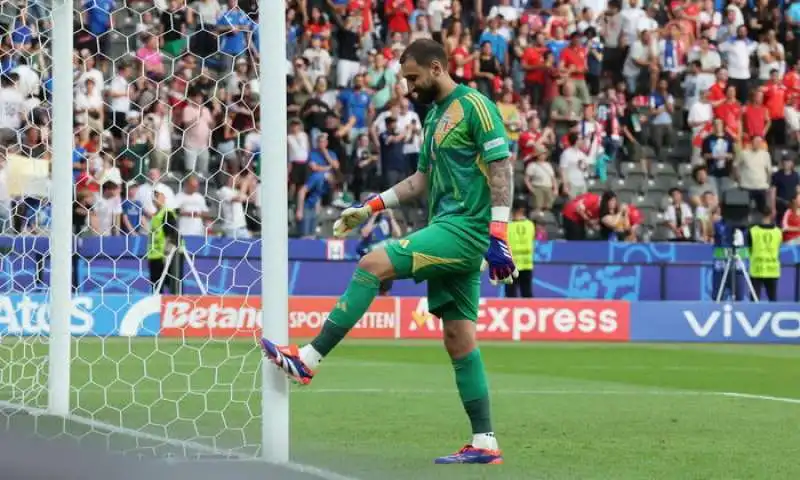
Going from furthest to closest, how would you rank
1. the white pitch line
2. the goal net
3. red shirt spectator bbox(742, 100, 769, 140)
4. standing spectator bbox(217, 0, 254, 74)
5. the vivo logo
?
red shirt spectator bbox(742, 100, 769, 140)
the vivo logo
the white pitch line
the goal net
standing spectator bbox(217, 0, 254, 74)

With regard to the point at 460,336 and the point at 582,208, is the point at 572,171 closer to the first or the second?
the point at 582,208

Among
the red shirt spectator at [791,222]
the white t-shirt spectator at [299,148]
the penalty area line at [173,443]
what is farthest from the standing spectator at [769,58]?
the penalty area line at [173,443]

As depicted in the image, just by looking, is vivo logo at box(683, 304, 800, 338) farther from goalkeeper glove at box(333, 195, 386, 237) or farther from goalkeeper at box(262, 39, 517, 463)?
goalkeeper glove at box(333, 195, 386, 237)

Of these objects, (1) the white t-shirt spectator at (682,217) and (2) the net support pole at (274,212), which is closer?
(2) the net support pole at (274,212)

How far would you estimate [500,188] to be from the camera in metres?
6.66

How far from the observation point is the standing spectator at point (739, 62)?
89.1 feet

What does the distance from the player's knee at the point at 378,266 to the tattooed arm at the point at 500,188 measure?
0.49 m

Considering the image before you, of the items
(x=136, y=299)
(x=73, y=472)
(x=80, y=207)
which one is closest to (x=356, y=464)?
(x=73, y=472)

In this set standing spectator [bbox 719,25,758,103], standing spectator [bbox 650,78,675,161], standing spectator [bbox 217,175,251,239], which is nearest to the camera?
standing spectator [bbox 217,175,251,239]

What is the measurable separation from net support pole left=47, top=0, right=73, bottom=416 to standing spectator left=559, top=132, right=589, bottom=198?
1648 centimetres

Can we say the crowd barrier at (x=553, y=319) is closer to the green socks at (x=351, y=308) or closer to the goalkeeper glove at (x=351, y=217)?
the goalkeeper glove at (x=351, y=217)

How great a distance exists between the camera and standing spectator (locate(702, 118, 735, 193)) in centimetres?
2591

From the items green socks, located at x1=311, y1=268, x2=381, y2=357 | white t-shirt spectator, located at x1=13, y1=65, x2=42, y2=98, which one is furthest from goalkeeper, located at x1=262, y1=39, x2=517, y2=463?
white t-shirt spectator, located at x1=13, y1=65, x2=42, y2=98

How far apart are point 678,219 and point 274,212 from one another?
18.9 metres
